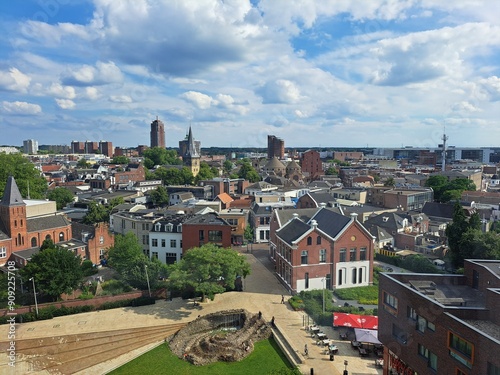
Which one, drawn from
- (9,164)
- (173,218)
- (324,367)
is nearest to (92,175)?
(9,164)

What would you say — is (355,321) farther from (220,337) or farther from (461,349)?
(461,349)

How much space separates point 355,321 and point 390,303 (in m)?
6.13

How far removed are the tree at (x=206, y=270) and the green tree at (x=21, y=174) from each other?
137ft

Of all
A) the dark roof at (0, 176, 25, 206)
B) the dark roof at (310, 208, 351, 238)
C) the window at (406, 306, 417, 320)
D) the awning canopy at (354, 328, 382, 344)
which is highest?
the dark roof at (0, 176, 25, 206)

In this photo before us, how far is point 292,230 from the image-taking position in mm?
40531

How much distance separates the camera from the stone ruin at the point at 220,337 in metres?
27.2

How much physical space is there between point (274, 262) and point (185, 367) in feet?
69.0

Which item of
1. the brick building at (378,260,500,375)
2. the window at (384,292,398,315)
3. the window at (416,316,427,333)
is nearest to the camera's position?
the brick building at (378,260,500,375)

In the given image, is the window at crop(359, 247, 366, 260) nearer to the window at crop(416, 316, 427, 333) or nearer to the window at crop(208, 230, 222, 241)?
the window at crop(208, 230, 222, 241)

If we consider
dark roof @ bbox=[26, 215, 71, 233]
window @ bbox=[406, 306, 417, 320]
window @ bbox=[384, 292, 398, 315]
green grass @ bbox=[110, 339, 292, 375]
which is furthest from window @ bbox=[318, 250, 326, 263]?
dark roof @ bbox=[26, 215, 71, 233]

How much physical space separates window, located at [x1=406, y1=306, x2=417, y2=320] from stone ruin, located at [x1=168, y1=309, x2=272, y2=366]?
11.6 m

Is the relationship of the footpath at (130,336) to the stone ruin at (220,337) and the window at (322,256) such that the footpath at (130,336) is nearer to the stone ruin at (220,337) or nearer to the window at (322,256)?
the stone ruin at (220,337)

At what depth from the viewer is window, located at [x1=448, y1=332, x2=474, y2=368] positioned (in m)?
17.5

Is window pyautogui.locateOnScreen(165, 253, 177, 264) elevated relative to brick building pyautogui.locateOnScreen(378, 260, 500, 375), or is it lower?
lower
